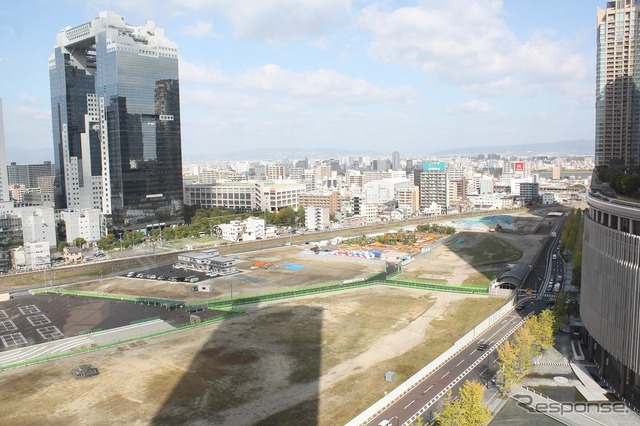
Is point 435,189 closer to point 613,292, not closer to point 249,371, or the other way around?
point 249,371

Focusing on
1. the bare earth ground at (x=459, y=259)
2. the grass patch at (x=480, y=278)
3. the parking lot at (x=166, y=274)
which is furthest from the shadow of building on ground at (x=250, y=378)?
the bare earth ground at (x=459, y=259)

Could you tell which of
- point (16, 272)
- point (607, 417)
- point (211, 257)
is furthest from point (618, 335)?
point (16, 272)

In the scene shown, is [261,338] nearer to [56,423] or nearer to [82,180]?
[56,423]

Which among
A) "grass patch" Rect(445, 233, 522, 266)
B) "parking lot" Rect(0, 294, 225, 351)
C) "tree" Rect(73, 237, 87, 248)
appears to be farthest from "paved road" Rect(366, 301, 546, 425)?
"tree" Rect(73, 237, 87, 248)

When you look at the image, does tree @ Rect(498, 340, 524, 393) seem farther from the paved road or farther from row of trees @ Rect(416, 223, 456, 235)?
row of trees @ Rect(416, 223, 456, 235)

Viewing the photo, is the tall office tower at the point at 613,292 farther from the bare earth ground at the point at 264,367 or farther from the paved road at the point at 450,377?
the bare earth ground at the point at 264,367
